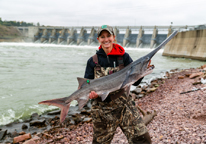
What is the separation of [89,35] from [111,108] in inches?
2470

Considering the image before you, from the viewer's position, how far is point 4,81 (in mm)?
13703

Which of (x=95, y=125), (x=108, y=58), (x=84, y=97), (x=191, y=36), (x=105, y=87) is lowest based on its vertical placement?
(x=95, y=125)

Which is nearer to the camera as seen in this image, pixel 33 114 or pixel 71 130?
pixel 71 130

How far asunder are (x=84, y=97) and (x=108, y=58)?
28.8 inches

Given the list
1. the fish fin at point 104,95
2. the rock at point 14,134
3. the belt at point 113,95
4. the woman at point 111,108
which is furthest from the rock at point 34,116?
the fish fin at point 104,95

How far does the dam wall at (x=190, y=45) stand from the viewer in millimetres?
24219

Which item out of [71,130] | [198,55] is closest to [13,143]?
[71,130]

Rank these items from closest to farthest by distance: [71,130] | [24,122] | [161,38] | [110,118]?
[110,118] → [71,130] → [24,122] → [161,38]

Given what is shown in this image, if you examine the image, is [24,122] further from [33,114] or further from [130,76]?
[130,76]

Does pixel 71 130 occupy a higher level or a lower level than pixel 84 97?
lower

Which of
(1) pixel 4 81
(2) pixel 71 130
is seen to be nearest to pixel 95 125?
(2) pixel 71 130

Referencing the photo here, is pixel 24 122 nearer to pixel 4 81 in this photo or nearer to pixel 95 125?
pixel 95 125

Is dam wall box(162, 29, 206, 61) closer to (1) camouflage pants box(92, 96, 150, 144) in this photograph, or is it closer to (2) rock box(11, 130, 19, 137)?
(2) rock box(11, 130, 19, 137)

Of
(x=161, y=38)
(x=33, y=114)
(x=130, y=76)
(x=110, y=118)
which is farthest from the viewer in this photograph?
(x=161, y=38)
